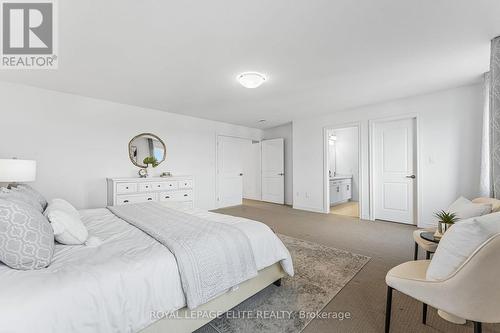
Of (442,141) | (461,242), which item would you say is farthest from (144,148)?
(442,141)

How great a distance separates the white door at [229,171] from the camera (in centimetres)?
589

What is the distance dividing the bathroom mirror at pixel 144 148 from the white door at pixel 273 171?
3.15 m

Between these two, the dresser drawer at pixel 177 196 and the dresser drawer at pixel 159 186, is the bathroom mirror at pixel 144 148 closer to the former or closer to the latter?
the dresser drawer at pixel 159 186

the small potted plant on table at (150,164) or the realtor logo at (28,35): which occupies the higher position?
the realtor logo at (28,35)

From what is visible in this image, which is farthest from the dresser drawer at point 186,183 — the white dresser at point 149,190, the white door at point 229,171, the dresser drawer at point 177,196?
the white door at point 229,171

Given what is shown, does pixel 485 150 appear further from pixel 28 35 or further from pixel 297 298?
pixel 28 35

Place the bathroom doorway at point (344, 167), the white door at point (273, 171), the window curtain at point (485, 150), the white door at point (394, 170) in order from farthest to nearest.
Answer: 1. the white door at point (273, 171)
2. the bathroom doorway at point (344, 167)
3. the white door at point (394, 170)
4. the window curtain at point (485, 150)

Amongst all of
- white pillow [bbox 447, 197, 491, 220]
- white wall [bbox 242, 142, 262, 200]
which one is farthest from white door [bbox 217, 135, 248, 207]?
white pillow [bbox 447, 197, 491, 220]

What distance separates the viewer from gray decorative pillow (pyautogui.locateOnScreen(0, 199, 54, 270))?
109 centimetres

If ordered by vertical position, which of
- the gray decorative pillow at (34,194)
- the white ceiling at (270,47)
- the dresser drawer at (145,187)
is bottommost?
the dresser drawer at (145,187)

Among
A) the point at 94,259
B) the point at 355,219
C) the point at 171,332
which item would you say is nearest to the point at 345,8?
the point at 94,259

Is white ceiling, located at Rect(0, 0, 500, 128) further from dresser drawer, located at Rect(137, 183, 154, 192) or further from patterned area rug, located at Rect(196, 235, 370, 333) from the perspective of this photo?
patterned area rug, located at Rect(196, 235, 370, 333)

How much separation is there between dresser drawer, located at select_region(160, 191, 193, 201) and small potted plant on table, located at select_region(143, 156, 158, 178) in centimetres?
59

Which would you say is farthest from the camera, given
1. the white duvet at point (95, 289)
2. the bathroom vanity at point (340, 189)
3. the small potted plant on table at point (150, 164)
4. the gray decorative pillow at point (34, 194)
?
the bathroom vanity at point (340, 189)
